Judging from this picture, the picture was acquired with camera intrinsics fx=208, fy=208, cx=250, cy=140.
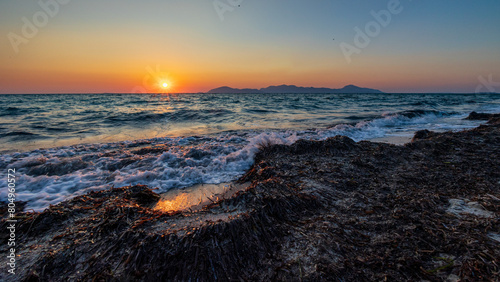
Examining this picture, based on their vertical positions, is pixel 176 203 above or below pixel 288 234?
below

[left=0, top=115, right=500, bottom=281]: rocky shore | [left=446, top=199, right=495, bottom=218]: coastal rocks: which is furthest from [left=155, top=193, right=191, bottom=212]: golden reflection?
[left=446, top=199, right=495, bottom=218]: coastal rocks

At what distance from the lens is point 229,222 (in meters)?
2.39

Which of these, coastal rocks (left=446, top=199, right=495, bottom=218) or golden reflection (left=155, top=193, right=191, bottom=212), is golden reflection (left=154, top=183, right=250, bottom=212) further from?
coastal rocks (left=446, top=199, right=495, bottom=218)

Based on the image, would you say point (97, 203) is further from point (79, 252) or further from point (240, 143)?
point (240, 143)

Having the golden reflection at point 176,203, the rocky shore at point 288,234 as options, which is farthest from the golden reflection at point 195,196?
the rocky shore at point 288,234

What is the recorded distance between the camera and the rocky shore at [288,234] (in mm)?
1888

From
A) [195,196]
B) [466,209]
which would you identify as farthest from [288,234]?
[466,209]

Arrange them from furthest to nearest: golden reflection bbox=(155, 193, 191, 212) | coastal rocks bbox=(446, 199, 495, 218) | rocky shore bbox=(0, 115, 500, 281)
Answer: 1. golden reflection bbox=(155, 193, 191, 212)
2. coastal rocks bbox=(446, 199, 495, 218)
3. rocky shore bbox=(0, 115, 500, 281)

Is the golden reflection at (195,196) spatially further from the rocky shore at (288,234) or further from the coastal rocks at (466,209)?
the coastal rocks at (466,209)

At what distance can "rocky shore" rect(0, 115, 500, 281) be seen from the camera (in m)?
1.89

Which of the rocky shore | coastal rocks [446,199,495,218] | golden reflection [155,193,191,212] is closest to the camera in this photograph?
the rocky shore

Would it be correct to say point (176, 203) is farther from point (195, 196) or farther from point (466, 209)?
point (466, 209)

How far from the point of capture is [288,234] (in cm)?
233

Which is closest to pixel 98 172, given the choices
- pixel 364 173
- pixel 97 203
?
pixel 97 203
